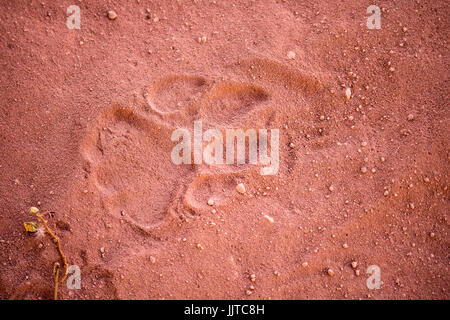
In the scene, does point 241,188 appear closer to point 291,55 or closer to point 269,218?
point 269,218

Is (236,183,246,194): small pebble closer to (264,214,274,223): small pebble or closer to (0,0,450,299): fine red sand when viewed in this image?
(0,0,450,299): fine red sand

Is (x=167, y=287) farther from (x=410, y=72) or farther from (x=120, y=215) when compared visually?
(x=410, y=72)

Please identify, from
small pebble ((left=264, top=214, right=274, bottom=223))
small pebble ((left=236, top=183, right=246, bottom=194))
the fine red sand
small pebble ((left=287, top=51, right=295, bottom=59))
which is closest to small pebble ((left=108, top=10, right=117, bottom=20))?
the fine red sand

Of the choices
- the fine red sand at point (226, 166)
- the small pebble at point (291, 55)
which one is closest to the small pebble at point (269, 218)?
the fine red sand at point (226, 166)

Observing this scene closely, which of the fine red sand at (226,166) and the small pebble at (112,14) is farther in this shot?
the small pebble at (112,14)

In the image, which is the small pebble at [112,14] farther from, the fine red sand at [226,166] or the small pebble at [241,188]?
the small pebble at [241,188]

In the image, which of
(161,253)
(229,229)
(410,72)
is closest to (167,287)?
(161,253)
